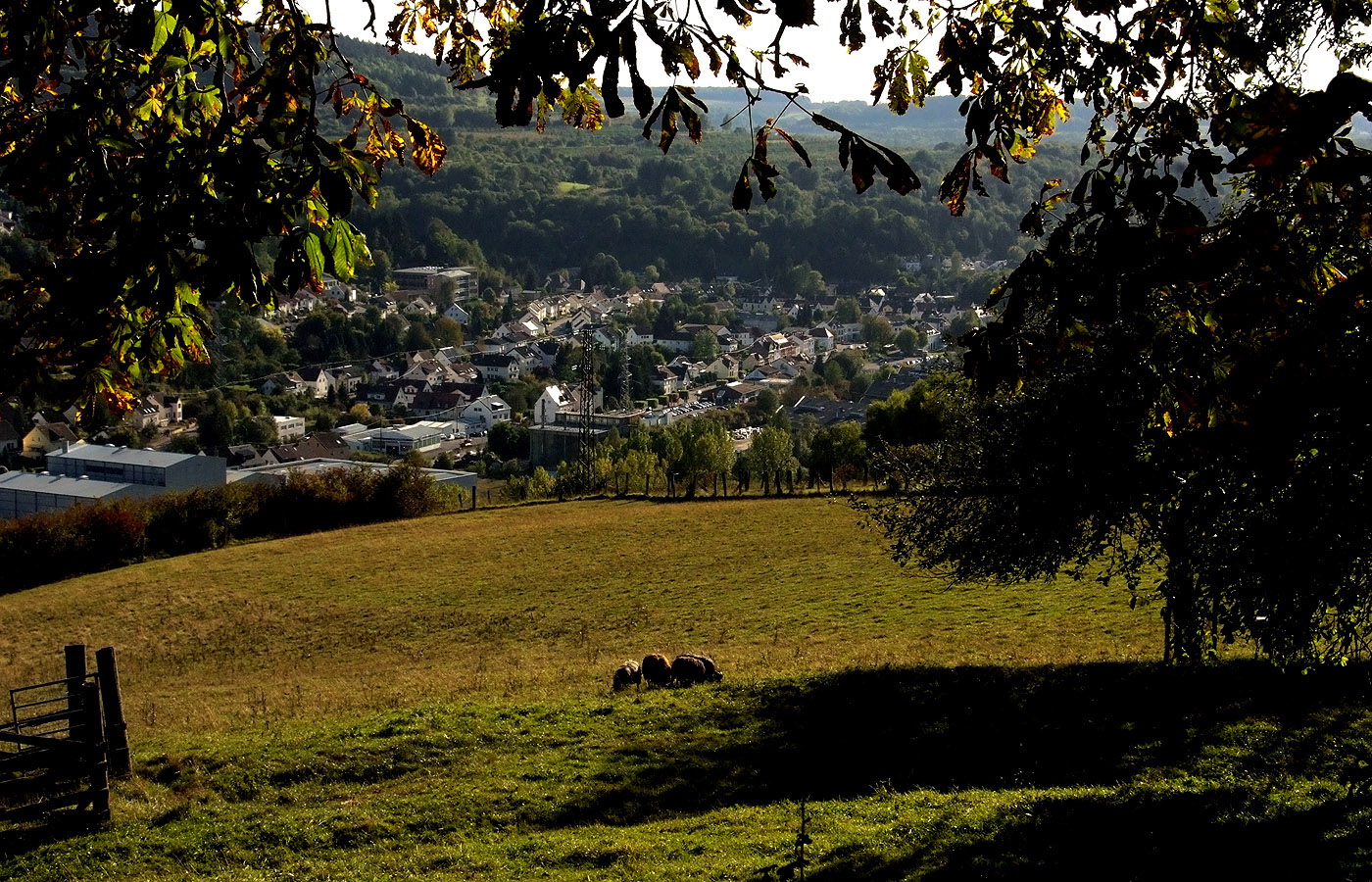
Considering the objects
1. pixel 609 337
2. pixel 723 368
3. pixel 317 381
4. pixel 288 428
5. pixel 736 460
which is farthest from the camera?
pixel 609 337

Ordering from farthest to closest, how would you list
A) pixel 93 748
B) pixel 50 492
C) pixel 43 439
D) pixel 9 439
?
1. pixel 43 439
2. pixel 9 439
3. pixel 50 492
4. pixel 93 748

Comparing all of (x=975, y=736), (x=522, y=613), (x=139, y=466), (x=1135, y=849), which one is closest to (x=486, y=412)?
(x=139, y=466)

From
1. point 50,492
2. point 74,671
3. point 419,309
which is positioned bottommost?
point 50,492

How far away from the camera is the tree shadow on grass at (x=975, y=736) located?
11086 millimetres

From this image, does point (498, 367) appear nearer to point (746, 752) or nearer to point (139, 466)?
point (139, 466)

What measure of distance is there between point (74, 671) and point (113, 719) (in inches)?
28.1

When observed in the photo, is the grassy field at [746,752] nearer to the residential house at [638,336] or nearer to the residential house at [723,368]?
the residential house at [723,368]

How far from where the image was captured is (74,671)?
12469mm

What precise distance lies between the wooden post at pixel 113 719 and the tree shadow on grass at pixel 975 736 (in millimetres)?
5192

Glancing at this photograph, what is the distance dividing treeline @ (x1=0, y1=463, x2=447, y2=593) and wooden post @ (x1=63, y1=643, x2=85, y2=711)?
28257 millimetres

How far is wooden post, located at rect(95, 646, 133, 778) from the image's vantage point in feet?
40.2

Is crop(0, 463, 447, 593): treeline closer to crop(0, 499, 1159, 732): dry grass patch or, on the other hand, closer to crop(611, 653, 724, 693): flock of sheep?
crop(0, 499, 1159, 732): dry grass patch

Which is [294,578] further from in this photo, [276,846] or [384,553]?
[276,846]

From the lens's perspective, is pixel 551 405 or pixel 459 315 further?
pixel 459 315
